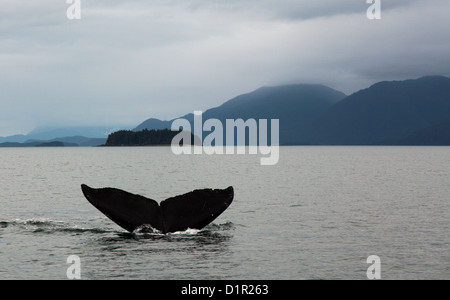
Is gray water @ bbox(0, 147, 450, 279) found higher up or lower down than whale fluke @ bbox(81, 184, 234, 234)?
lower down

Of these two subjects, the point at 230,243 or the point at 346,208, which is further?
the point at 346,208

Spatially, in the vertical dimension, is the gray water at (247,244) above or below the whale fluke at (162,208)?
below

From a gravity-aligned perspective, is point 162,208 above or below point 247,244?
above

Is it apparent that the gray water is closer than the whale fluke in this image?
Yes

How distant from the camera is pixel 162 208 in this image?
21.3m

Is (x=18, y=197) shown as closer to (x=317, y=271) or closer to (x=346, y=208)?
(x=346, y=208)

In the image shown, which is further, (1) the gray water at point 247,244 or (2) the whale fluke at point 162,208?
(2) the whale fluke at point 162,208

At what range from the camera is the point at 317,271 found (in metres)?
16.8

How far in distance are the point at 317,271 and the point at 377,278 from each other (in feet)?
5.80

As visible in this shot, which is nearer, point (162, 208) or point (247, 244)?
point (162, 208)

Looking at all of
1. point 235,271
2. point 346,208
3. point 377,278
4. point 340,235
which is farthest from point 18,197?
point 377,278

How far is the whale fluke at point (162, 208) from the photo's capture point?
68.1 feet

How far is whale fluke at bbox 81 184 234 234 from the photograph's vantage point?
68.1 ft
